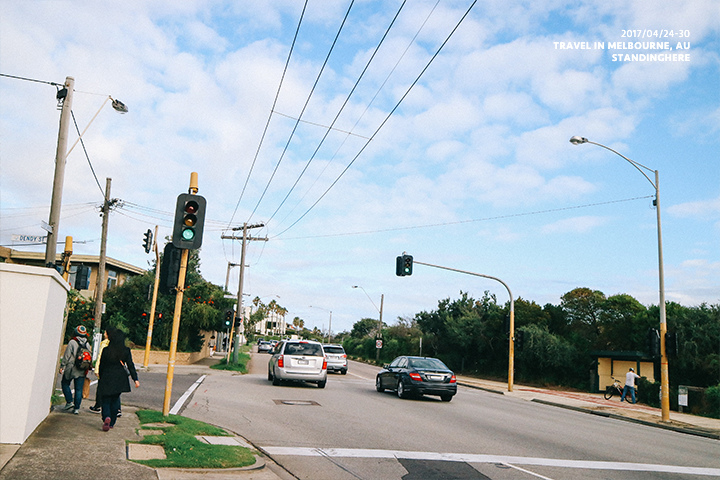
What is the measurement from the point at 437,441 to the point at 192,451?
4874 millimetres

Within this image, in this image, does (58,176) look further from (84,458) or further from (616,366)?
(616,366)

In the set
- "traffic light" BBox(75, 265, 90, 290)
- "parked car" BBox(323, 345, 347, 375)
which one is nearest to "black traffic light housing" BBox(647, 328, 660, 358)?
"traffic light" BBox(75, 265, 90, 290)

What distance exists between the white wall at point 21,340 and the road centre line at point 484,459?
3.45m

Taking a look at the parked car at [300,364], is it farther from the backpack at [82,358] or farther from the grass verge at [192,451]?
the grass verge at [192,451]

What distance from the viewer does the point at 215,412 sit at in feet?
43.3

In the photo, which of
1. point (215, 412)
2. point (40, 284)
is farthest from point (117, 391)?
point (215, 412)

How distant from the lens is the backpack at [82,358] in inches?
402

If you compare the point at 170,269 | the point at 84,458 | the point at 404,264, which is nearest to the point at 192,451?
the point at 84,458

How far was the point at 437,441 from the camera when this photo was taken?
10703 mm

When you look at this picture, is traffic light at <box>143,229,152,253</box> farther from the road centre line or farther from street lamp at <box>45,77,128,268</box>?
the road centre line

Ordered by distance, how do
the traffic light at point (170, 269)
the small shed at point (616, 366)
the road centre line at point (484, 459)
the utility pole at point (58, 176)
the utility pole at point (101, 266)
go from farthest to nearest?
the small shed at point (616, 366) → the utility pole at point (101, 266) → the utility pole at point (58, 176) → the traffic light at point (170, 269) → the road centre line at point (484, 459)

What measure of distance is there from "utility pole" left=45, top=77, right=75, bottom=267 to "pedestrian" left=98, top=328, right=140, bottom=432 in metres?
6.09

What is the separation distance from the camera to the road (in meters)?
8.33

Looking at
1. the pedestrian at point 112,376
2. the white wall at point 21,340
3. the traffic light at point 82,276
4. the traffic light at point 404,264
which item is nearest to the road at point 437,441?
the pedestrian at point 112,376
